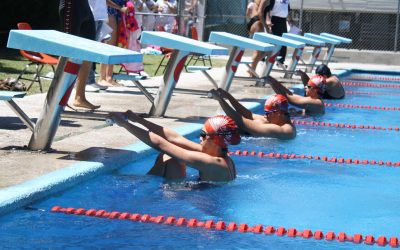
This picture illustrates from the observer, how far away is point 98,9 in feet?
34.3

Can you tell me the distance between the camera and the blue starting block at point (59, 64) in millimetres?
6215

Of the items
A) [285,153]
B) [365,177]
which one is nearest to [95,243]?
[365,177]

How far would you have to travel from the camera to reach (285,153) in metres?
8.53

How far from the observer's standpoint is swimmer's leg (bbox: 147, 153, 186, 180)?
6570 millimetres

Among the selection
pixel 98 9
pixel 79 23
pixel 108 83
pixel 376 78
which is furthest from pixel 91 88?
pixel 376 78

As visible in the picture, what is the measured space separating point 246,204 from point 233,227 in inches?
34.9

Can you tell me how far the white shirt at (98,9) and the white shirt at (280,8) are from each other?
602cm

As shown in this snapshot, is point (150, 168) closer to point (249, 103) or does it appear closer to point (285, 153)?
point (285, 153)

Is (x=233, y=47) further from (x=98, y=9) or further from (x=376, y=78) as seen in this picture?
(x=376, y=78)

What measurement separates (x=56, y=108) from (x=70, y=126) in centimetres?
167

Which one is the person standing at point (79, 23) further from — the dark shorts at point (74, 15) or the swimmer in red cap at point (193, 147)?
the swimmer in red cap at point (193, 147)

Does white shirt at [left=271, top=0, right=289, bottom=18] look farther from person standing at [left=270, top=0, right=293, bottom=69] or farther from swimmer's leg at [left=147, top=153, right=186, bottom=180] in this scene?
swimmer's leg at [left=147, top=153, right=186, bottom=180]

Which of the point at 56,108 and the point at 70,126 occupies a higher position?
the point at 56,108

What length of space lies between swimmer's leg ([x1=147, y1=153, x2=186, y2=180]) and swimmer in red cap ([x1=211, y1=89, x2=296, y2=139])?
2043 mm
